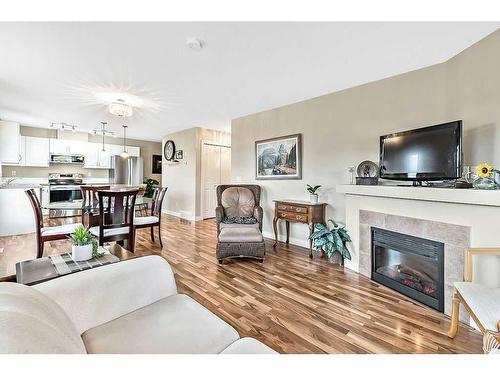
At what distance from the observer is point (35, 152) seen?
5922mm

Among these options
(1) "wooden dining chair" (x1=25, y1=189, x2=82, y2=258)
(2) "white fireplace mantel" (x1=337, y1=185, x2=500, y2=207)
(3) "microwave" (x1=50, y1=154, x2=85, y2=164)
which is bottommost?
(1) "wooden dining chair" (x1=25, y1=189, x2=82, y2=258)

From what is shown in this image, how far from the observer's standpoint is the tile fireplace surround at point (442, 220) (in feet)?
5.72

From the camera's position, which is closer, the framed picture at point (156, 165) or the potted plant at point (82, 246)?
the potted plant at point (82, 246)

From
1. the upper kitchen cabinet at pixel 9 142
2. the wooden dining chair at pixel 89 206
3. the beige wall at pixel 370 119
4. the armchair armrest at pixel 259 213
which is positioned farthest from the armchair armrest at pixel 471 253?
the upper kitchen cabinet at pixel 9 142

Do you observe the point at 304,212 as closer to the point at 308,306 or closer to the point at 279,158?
the point at 279,158

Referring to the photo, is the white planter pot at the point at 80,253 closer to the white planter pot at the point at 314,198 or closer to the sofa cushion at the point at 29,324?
the sofa cushion at the point at 29,324

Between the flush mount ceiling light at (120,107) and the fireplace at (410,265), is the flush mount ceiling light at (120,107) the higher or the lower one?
the higher one

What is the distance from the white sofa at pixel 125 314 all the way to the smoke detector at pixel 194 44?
6.43ft

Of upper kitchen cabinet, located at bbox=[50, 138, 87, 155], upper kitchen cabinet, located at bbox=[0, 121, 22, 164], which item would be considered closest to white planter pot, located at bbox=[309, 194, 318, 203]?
upper kitchen cabinet, located at bbox=[0, 121, 22, 164]

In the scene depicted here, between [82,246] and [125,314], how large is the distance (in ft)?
2.34

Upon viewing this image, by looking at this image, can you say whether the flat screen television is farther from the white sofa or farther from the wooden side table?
the white sofa

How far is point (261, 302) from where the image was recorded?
6.89 ft

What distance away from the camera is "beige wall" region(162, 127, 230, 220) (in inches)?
234
